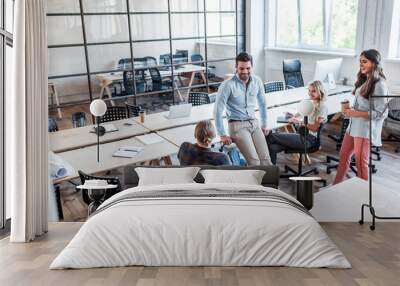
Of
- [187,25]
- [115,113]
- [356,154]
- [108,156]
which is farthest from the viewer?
[187,25]

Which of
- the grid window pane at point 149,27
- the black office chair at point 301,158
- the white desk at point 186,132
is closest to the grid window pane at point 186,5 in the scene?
the grid window pane at point 149,27

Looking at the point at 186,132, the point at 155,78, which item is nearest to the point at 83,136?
the point at 186,132

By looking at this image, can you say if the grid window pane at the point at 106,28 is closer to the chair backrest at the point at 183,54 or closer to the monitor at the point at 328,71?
the chair backrest at the point at 183,54

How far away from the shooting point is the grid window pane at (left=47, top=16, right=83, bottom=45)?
23.3 feet

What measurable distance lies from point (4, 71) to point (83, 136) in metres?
1.36

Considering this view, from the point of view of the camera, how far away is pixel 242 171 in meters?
3.87

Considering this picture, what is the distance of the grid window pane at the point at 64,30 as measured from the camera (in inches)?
280

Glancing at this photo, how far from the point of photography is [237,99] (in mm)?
4781

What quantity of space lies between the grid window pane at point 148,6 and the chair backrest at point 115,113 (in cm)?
267

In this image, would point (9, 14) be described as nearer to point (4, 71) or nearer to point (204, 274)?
point (4, 71)

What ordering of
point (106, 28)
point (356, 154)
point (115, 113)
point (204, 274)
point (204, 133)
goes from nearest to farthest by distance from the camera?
point (204, 274)
point (204, 133)
point (356, 154)
point (115, 113)
point (106, 28)

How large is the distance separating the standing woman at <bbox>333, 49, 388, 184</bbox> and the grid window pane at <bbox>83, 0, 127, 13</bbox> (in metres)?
4.58

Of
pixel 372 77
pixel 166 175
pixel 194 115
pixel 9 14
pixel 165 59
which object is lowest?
pixel 166 175

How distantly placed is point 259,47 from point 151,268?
7.59 meters
